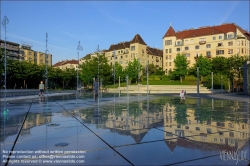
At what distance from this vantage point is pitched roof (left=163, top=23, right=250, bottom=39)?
6934cm

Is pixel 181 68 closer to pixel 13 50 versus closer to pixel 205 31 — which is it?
pixel 205 31

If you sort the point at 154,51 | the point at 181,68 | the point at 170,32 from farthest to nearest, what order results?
the point at 154,51, the point at 170,32, the point at 181,68

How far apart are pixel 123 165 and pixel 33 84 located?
205 feet

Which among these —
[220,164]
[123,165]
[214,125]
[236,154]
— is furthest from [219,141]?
[123,165]

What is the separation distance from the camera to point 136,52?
268ft

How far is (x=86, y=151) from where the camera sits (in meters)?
4.01

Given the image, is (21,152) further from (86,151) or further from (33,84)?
(33,84)

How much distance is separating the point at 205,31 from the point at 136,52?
2699cm

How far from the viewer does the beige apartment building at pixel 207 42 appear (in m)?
66.2

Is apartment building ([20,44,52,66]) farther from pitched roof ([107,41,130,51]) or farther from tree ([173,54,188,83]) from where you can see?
tree ([173,54,188,83])

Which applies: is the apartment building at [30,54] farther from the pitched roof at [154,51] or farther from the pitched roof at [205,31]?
the pitched roof at [205,31]

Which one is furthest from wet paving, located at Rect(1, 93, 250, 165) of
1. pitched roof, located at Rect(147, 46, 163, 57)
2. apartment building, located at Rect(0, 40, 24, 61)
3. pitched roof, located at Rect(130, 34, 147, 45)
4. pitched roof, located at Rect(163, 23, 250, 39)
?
apartment building, located at Rect(0, 40, 24, 61)

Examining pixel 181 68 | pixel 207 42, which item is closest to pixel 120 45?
pixel 207 42

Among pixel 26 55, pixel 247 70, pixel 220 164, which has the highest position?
pixel 26 55
